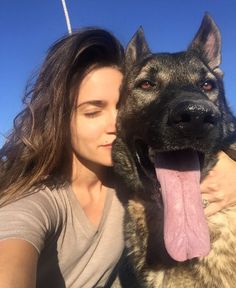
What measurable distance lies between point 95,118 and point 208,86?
100 cm

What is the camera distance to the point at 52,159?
3855 mm

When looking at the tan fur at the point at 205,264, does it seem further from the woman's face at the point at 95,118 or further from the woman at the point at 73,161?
the woman's face at the point at 95,118

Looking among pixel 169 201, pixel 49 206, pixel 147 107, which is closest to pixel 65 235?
pixel 49 206

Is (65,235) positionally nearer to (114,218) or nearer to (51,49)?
(114,218)

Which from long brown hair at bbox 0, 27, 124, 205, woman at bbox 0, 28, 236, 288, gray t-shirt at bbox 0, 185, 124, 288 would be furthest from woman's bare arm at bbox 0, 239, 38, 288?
long brown hair at bbox 0, 27, 124, 205

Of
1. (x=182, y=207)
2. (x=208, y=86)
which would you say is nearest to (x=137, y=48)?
(x=208, y=86)

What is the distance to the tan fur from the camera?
336 cm

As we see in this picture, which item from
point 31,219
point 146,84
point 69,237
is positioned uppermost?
point 146,84

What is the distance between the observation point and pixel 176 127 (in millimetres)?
3156

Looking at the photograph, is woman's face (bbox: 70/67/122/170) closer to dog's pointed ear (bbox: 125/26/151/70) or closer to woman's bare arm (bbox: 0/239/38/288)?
dog's pointed ear (bbox: 125/26/151/70)

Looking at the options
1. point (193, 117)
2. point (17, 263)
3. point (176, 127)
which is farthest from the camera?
point (176, 127)

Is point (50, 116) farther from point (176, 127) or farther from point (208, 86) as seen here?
point (208, 86)

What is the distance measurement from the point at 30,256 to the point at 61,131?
122 cm

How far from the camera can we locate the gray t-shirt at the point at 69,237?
3254 mm
